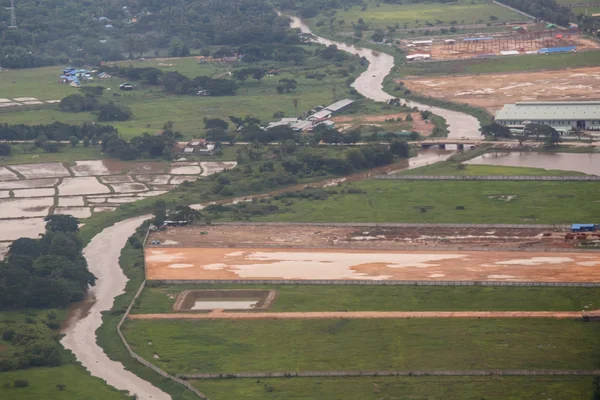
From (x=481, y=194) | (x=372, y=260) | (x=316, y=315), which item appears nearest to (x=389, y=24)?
(x=481, y=194)

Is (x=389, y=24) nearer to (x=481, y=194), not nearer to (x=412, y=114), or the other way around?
(x=412, y=114)

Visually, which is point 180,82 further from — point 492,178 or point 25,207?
point 492,178

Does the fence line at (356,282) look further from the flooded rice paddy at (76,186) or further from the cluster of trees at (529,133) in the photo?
the cluster of trees at (529,133)

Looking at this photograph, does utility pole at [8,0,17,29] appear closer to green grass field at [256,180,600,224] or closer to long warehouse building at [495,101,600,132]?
long warehouse building at [495,101,600,132]

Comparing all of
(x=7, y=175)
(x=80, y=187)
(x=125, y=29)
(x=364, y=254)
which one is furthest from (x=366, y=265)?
(x=125, y=29)

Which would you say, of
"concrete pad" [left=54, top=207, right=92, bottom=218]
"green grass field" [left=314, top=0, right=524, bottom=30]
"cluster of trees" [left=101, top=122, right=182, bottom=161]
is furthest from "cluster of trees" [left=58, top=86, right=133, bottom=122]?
"green grass field" [left=314, top=0, right=524, bottom=30]
